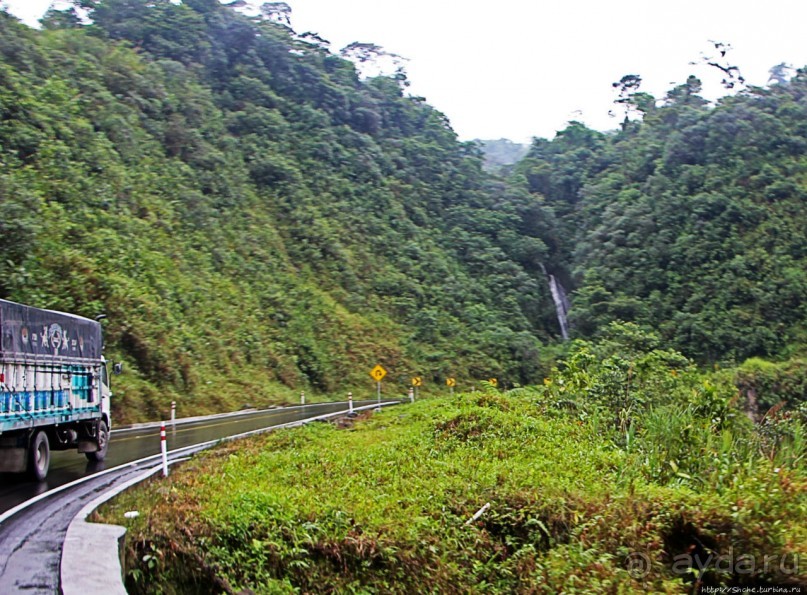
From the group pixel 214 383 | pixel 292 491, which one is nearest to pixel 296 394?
pixel 214 383

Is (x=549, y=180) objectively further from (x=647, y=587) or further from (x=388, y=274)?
A: (x=647, y=587)

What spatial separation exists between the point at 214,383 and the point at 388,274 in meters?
23.1

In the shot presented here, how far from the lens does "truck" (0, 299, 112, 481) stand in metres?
11.1

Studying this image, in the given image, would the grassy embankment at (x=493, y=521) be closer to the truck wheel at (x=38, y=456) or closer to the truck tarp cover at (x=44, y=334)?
the truck wheel at (x=38, y=456)

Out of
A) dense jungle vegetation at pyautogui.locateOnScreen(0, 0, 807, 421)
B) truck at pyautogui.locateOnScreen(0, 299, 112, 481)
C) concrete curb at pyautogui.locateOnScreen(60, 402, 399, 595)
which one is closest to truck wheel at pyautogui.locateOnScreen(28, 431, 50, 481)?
truck at pyautogui.locateOnScreen(0, 299, 112, 481)

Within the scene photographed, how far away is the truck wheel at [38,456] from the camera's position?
11.9 metres

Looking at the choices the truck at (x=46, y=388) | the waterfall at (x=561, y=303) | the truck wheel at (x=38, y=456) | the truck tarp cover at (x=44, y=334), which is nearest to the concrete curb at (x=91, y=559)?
the truck at (x=46, y=388)

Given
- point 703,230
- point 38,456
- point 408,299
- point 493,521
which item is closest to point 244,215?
point 408,299

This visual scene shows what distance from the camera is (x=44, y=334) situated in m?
12.6

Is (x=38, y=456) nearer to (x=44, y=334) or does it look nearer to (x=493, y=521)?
(x=44, y=334)

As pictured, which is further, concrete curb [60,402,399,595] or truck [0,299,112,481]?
truck [0,299,112,481]

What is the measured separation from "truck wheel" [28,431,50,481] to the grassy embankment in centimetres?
217

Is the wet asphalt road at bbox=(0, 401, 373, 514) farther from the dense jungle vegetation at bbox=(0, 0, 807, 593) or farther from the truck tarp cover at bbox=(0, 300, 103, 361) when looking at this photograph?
the truck tarp cover at bbox=(0, 300, 103, 361)

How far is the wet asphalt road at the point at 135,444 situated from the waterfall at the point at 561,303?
32392mm
